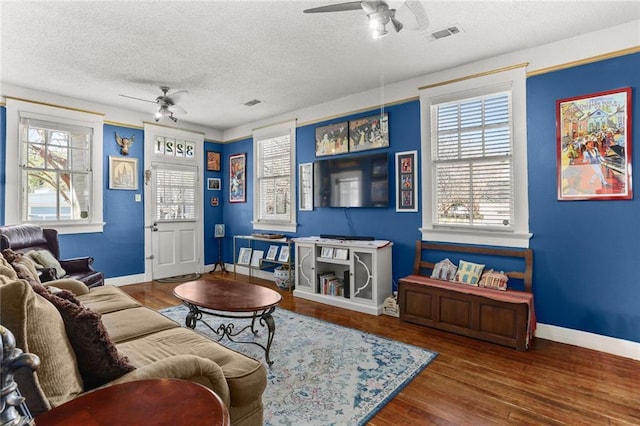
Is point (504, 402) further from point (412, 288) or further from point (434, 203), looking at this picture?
point (434, 203)

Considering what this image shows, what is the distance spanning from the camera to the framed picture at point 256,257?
5.57 meters

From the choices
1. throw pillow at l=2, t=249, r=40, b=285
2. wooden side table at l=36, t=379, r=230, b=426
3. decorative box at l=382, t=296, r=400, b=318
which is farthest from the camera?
decorative box at l=382, t=296, r=400, b=318

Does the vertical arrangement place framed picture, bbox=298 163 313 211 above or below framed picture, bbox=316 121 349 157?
below

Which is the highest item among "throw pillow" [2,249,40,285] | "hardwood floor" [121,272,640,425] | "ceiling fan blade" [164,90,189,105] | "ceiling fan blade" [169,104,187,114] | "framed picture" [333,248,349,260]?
"ceiling fan blade" [164,90,189,105]

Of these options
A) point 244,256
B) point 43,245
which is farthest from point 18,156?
point 244,256

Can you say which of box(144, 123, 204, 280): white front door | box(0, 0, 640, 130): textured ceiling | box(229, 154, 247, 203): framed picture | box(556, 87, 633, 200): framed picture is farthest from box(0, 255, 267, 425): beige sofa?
box(229, 154, 247, 203): framed picture

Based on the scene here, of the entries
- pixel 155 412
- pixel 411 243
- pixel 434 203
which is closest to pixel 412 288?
pixel 411 243

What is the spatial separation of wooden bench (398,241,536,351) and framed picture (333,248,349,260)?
2.77 feet

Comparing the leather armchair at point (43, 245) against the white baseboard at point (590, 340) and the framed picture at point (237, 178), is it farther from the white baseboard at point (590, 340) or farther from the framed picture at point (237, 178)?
the white baseboard at point (590, 340)

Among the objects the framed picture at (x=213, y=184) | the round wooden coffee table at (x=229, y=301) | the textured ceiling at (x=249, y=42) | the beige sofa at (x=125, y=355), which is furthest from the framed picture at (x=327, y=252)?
the framed picture at (x=213, y=184)

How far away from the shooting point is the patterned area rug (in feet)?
6.63

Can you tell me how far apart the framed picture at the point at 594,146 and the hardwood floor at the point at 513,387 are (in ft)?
4.56

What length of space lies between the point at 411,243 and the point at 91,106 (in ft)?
16.3

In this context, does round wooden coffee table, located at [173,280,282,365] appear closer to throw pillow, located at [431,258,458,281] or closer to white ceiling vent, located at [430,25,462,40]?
throw pillow, located at [431,258,458,281]
